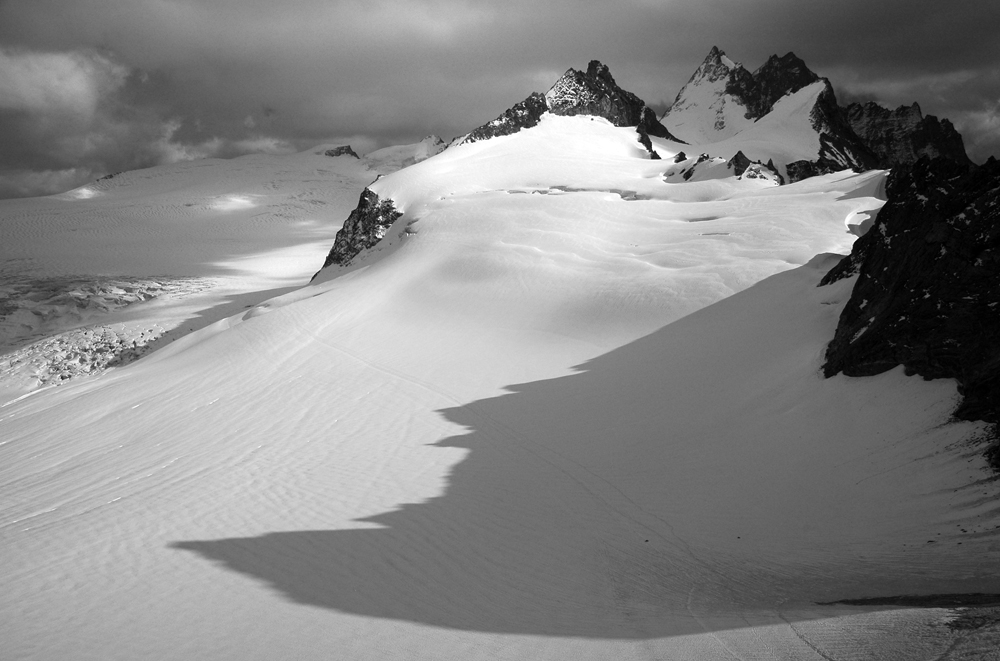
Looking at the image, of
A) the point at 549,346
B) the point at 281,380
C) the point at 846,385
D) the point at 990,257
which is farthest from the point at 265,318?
the point at 990,257

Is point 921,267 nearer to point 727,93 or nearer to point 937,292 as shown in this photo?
point 937,292

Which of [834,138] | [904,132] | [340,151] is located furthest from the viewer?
[340,151]

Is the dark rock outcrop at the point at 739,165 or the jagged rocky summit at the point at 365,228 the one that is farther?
the jagged rocky summit at the point at 365,228

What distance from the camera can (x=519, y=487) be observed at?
360 inches

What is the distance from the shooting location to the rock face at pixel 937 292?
7473mm

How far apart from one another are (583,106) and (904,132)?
6660cm

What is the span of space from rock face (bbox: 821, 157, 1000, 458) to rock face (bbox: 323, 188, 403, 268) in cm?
2406

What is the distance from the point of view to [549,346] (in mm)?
17719

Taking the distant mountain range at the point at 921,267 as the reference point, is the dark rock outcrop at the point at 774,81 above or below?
above

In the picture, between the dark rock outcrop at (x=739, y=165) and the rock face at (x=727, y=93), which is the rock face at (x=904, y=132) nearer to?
the rock face at (x=727, y=93)

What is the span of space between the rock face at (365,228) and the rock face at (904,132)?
3170 inches

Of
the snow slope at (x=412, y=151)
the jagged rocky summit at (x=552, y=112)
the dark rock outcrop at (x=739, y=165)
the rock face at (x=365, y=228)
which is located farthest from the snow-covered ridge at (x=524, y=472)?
the snow slope at (x=412, y=151)

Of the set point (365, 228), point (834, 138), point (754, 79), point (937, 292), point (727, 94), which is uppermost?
point (754, 79)

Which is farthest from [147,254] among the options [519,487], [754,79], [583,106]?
[754,79]
